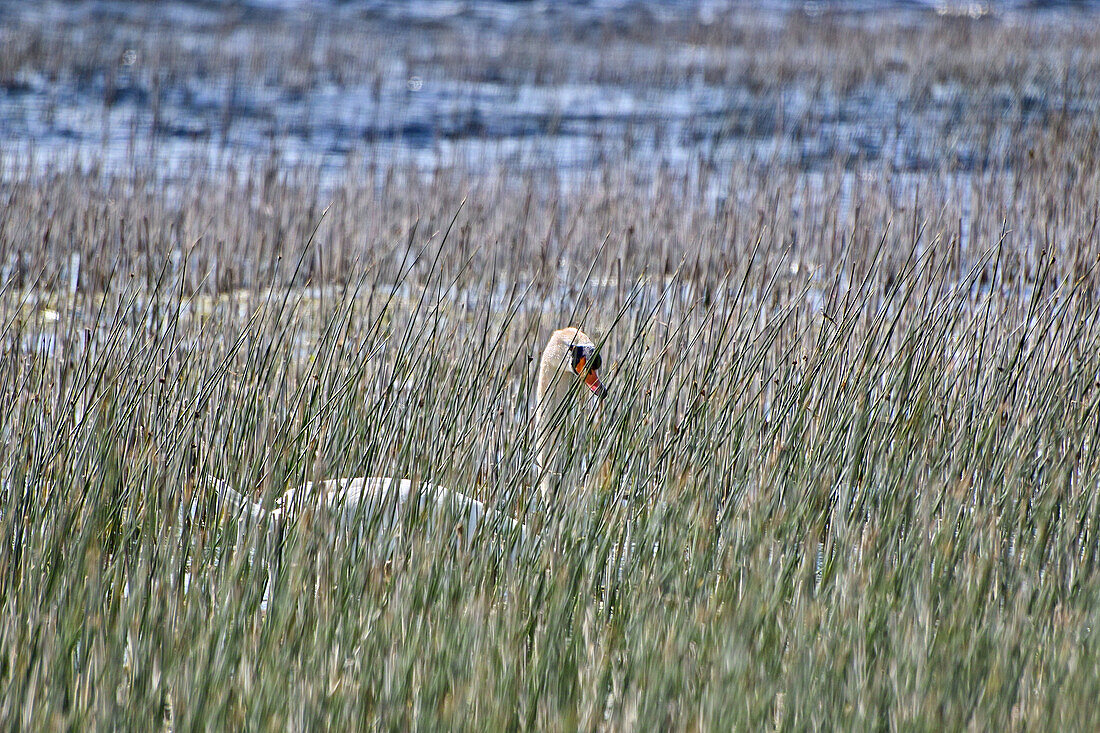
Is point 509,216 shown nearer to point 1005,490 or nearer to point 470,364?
point 470,364

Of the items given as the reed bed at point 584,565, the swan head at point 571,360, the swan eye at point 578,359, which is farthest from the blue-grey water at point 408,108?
the reed bed at point 584,565

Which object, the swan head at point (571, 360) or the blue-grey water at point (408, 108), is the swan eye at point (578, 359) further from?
the blue-grey water at point (408, 108)

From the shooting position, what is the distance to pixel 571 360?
187 inches

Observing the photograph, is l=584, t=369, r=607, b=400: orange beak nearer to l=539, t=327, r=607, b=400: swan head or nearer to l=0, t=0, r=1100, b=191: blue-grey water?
l=539, t=327, r=607, b=400: swan head

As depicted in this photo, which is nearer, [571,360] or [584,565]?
[584,565]

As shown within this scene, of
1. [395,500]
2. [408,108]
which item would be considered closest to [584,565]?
[395,500]

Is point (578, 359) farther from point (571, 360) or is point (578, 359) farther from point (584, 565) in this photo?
point (584, 565)

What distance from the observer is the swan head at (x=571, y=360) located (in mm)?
4570

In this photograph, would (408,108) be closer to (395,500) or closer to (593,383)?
(593,383)

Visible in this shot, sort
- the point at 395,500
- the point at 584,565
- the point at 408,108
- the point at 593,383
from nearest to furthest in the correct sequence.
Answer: the point at 584,565, the point at 395,500, the point at 593,383, the point at 408,108

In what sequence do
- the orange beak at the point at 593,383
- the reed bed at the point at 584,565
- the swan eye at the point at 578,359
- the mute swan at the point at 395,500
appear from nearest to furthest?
the reed bed at the point at 584,565 → the mute swan at the point at 395,500 → the orange beak at the point at 593,383 → the swan eye at the point at 578,359

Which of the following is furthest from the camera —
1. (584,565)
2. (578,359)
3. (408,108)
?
Result: (408,108)

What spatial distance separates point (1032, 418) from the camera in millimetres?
4023

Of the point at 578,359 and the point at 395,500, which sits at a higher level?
the point at 578,359
